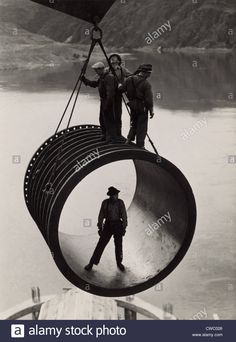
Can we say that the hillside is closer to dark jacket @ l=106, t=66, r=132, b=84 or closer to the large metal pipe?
the large metal pipe

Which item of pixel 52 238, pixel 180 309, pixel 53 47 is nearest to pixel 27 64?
pixel 53 47

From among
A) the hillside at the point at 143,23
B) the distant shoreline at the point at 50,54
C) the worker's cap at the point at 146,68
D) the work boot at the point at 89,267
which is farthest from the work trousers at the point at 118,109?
the hillside at the point at 143,23

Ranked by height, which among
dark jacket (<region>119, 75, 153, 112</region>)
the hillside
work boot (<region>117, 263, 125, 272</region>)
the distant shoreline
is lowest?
work boot (<region>117, 263, 125, 272</region>)

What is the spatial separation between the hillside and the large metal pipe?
1782cm

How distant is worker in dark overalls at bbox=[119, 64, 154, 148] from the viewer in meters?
6.48

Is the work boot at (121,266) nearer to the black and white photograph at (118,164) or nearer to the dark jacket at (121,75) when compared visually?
the black and white photograph at (118,164)

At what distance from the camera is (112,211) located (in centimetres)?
717

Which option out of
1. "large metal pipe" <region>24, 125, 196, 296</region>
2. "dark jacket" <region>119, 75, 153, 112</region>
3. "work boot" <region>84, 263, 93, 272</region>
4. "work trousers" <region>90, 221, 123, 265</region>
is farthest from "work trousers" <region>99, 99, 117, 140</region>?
"work boot" <region>84, 263, 93, 272</region>

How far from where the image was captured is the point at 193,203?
6527 millimetres

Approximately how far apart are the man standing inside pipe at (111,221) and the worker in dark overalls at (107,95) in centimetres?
86

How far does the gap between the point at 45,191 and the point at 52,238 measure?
69 centimetres

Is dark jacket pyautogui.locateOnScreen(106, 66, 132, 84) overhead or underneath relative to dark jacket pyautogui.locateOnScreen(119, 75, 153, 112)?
overhead

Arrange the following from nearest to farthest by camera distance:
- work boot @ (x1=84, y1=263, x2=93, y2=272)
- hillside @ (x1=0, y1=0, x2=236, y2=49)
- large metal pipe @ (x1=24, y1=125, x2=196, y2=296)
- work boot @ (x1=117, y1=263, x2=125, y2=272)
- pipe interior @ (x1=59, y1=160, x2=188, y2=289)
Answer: large metal pipe @ (x1=24, y1=125, x2=196, y2=296)
pipe interior @ (x1=59, y1=160, x2=188, y2=289)
work boot @ (x1=84, y1=263, x2=93, y2=272)
work boot @ (x1=117, y1=263, x2=125, y2=272)
hillside @ (x1=0, y1=0, x2=236, y2=49)
